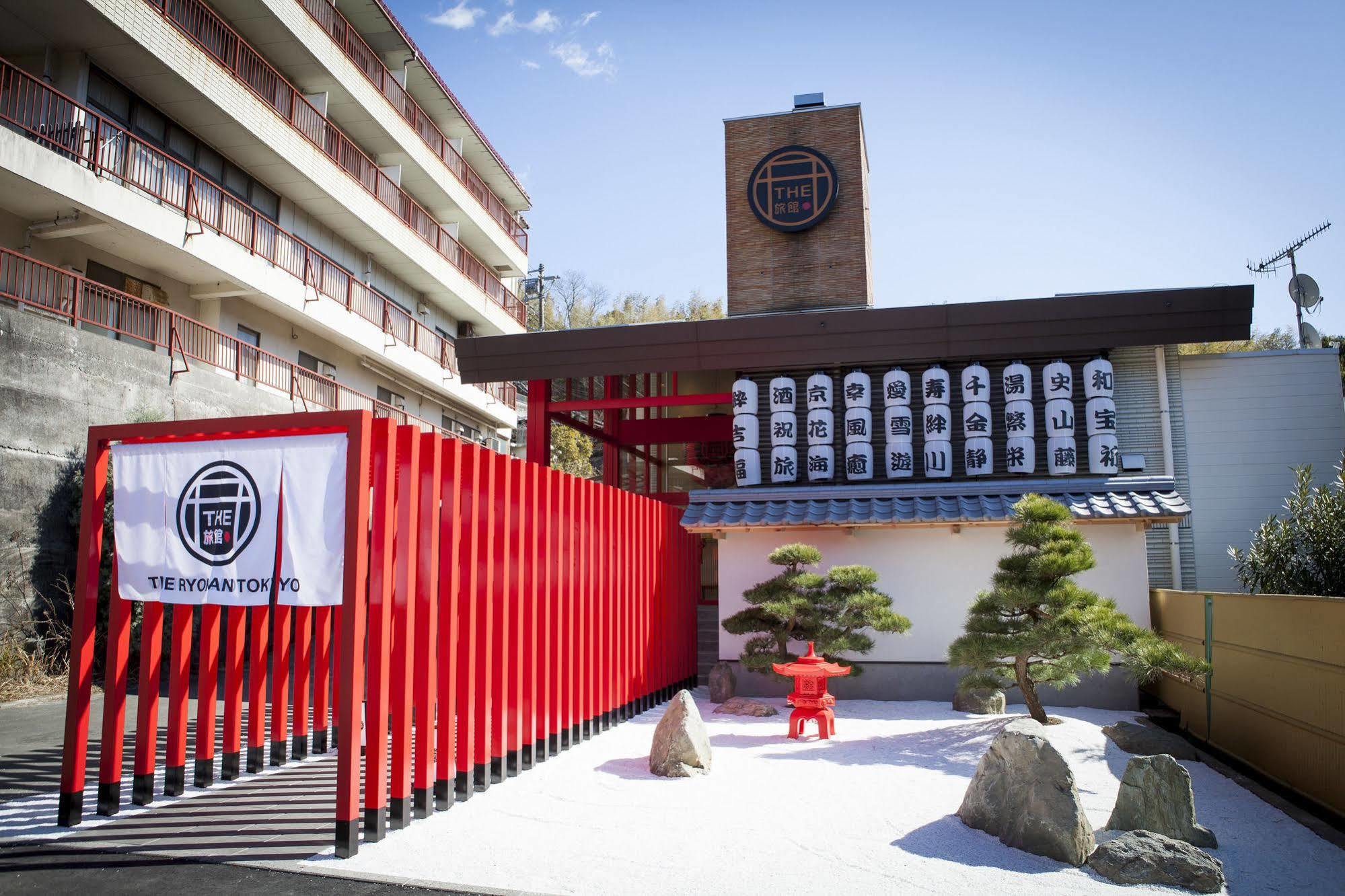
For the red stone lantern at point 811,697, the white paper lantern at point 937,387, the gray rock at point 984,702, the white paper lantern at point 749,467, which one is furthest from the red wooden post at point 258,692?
the white paper lantern at point 937,387

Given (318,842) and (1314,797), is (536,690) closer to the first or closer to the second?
(318,842)

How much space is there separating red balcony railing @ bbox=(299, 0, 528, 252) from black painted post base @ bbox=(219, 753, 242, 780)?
17129mm

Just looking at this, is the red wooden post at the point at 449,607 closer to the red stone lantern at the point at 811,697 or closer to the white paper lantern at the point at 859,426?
the red stone lantern at the point at 811,697

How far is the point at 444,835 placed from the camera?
5.48 m

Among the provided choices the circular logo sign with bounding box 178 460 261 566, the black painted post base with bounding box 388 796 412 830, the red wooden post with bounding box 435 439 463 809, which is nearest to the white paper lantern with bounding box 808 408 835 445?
the red wooden post with bounding box 435 439 463 809

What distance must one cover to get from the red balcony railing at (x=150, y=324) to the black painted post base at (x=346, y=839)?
518 cm

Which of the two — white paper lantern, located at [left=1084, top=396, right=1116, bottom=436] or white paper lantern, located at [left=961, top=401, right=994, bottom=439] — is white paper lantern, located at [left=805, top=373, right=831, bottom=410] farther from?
white paper lantern, located at [left=1084, top=396, right=1116, bottom=436]

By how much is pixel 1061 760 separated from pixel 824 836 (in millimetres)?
1506

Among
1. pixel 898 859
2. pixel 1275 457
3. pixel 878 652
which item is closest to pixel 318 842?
pixel 898 859

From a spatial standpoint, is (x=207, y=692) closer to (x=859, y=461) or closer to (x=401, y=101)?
(x=859, y=461)

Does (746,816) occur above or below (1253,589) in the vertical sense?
below

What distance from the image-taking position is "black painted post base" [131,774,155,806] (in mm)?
6094

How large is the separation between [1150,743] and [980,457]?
5136mm

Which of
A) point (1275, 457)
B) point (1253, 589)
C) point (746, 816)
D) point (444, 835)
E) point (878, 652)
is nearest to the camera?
point (444, 835)
